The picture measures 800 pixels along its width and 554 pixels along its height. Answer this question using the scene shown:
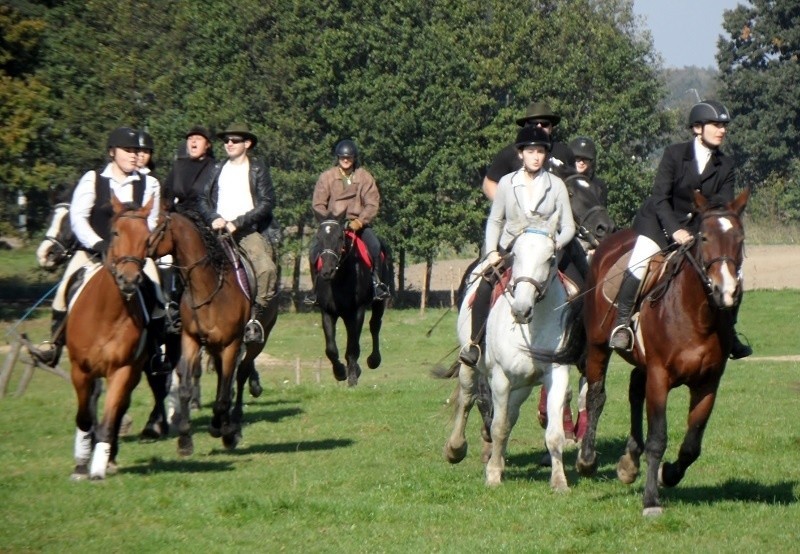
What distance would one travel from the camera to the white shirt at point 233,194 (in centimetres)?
1548

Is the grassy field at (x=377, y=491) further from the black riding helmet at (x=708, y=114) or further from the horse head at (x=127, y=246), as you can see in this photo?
the black riding helmet at (x=708, y=114)

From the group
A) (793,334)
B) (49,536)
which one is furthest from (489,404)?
(793,334)

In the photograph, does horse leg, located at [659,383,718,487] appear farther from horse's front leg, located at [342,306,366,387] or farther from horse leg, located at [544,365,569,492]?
horse's front leg, located at [342,306,366,387]

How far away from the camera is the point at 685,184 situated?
37.6ft

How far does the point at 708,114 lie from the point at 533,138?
5.27 ft

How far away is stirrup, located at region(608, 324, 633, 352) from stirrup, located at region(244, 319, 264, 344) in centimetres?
492

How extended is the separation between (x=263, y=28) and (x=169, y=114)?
626 cm

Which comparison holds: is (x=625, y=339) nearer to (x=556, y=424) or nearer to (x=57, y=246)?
(x=556, y=424)

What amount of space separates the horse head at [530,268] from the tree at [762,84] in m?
72.5

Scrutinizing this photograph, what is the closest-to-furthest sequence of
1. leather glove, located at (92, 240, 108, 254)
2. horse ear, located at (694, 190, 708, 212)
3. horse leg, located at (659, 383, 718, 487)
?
horse ear, located at (694, 190, 708, 212) < horse leg, located at (659, 383, 718, 487) < leather glove, located at (92, 240, 108, 254)

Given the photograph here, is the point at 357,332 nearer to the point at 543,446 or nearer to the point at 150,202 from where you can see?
the point at 543,446

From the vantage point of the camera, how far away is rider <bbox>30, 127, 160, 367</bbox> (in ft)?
42.4

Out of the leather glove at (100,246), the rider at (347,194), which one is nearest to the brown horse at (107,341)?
the leather glove at (100,246)

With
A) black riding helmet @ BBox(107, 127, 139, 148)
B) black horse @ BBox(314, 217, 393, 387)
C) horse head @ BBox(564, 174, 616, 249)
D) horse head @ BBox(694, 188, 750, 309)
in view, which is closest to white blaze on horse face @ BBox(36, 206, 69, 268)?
black riding helmet @ BBox(107, 127, 139, 148)
